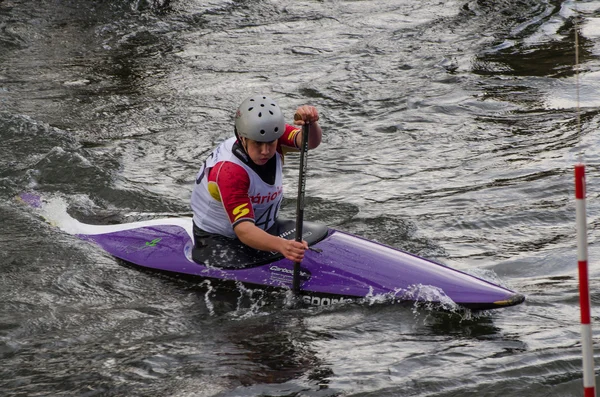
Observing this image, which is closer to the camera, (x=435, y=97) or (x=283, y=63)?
(x=435, y=97)

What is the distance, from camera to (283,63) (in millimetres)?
12875

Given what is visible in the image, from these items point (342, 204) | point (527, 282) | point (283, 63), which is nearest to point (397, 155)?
point (342, 204)

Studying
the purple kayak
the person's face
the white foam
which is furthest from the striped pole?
the white foam

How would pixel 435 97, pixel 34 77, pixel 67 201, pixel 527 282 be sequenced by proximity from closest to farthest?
pixel 527 282 < pixel 67 201 < pixel 435 97 < pixel 34 77

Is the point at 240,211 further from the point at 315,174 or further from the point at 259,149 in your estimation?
the point at 315,174

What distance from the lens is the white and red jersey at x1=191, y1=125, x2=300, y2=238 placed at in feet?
18.7

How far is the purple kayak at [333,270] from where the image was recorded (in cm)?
561

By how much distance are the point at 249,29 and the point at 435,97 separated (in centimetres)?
470

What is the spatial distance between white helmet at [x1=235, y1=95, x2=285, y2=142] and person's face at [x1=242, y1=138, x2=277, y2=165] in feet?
0.18

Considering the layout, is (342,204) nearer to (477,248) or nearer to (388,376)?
(477,248)

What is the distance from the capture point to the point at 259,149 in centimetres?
565

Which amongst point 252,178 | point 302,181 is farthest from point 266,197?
point 302,181

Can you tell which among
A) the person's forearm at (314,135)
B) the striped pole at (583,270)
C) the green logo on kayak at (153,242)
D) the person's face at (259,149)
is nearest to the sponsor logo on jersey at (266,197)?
the person's face at (259,149)

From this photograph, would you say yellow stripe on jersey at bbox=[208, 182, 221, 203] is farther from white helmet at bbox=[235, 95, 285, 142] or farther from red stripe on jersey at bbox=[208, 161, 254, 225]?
white helmet at bbox=[235, 95, 285, 142]
